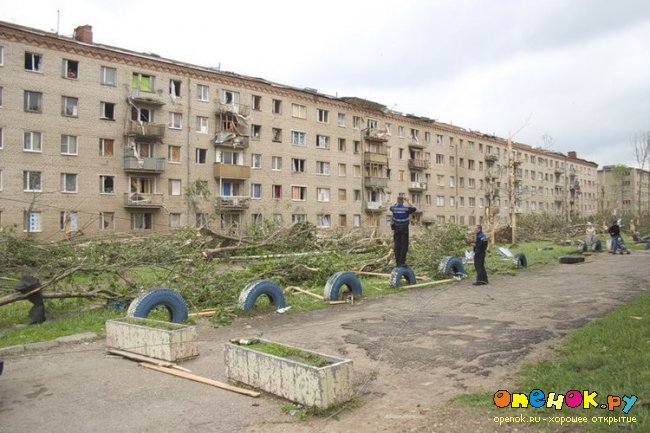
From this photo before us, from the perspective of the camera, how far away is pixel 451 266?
52.0 feet

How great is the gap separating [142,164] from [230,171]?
270 inches

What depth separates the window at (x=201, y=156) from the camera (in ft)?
124

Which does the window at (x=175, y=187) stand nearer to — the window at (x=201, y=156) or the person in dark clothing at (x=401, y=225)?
the window at (x=201, y=156)

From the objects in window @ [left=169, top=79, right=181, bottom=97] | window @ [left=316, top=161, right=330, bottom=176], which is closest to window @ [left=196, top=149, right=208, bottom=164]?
window @ [left=169, top=79, right=181, bottom=97]

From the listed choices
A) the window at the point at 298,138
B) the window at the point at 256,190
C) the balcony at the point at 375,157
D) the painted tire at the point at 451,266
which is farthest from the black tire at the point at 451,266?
the balcony at the point at 375,157

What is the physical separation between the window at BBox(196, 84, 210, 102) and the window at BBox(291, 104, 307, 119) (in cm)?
819

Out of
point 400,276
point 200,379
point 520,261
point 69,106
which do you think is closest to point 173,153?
point 69,106

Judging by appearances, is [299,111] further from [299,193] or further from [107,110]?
[107,110]

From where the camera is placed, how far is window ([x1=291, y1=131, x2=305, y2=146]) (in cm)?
4384

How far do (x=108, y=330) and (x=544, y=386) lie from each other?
6.01 meters

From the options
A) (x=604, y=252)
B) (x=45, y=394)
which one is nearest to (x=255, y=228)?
(x=45, y=394)

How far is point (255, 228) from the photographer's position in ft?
66.4

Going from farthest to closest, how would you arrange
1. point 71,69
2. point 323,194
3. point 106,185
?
point 323,194 → point 106,185 → point 71,69

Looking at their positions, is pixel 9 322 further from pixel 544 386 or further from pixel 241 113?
pixel 241 113
